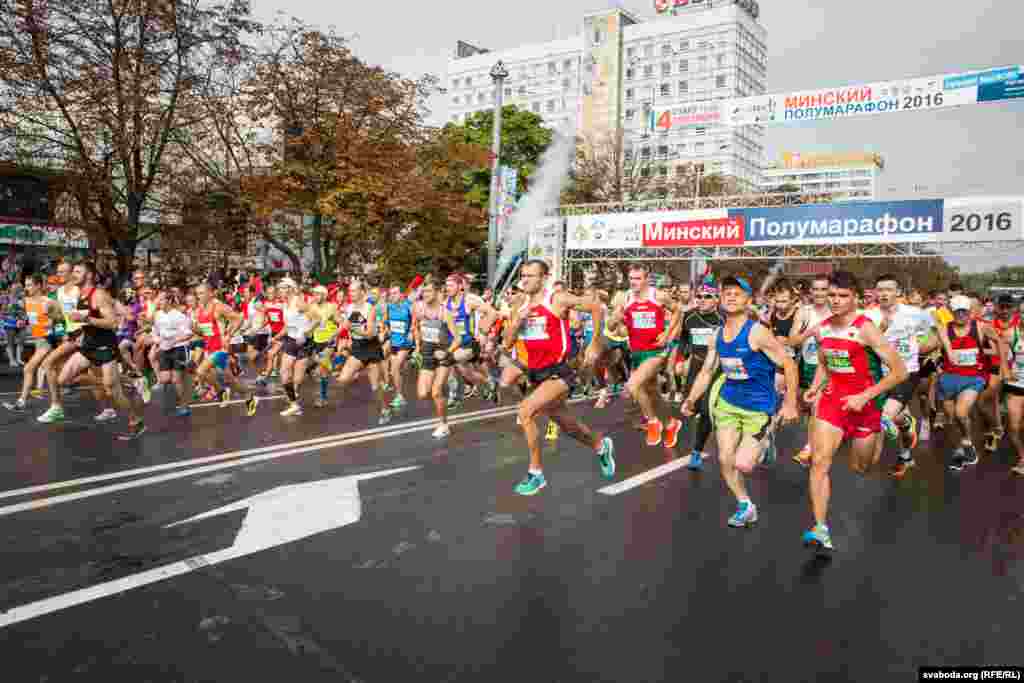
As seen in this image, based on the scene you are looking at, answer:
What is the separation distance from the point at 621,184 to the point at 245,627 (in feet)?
139

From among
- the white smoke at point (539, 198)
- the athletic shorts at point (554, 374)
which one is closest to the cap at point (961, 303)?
the athletic shorts at point (554, 374)

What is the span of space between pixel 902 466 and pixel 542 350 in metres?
4.21

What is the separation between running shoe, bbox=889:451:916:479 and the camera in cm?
778

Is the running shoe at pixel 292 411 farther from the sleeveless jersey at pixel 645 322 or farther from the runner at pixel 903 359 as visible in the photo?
the runner at pixel 903 359

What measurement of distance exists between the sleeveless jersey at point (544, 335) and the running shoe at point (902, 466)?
12.6ft

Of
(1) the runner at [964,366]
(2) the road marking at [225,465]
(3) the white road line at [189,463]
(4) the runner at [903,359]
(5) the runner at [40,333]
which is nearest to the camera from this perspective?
(2) the road marking at [225,465]

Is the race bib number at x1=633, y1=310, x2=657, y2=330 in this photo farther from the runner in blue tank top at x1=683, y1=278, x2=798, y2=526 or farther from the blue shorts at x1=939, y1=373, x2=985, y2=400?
the blue shorts at x1=939, y1=373, x2=985, y2=400

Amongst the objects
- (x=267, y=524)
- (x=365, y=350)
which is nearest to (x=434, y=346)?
(x=365, y=350)

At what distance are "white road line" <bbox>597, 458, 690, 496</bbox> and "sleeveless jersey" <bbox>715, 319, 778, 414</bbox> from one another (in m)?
1.59

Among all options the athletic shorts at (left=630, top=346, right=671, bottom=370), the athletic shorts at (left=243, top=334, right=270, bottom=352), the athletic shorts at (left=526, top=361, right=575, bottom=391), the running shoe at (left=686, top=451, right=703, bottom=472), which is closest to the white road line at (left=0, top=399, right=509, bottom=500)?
the athletic shorts at (left=630, top=346, right=671, bottom=370)

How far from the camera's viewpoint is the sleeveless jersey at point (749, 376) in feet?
18.3

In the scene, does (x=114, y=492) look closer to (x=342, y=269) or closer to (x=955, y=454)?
(x=955, y=454)

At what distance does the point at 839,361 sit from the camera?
5461mm

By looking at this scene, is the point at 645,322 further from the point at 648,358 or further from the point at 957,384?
the point at 957,384
